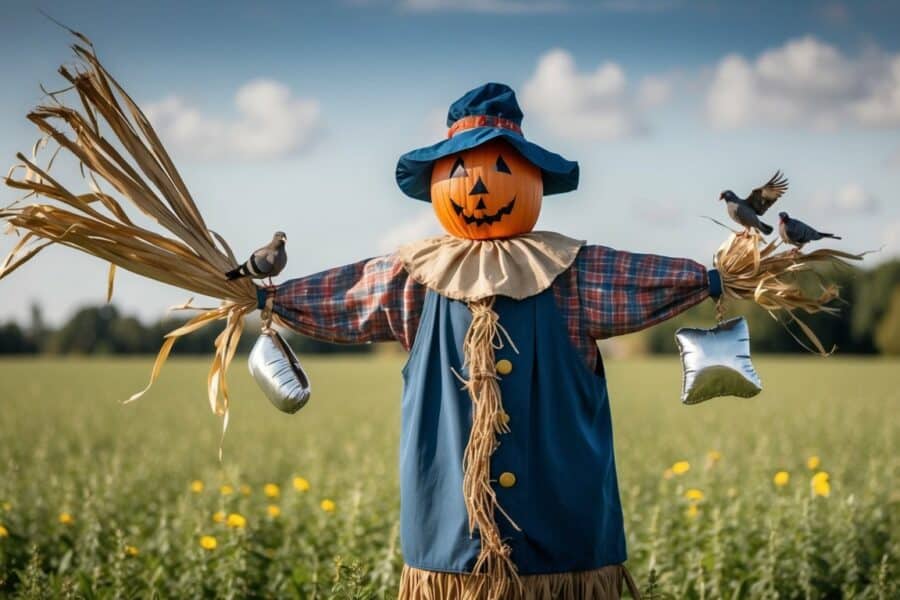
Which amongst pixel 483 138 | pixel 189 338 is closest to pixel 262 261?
pixel 483 138

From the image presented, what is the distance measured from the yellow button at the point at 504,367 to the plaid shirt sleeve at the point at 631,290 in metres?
0.34

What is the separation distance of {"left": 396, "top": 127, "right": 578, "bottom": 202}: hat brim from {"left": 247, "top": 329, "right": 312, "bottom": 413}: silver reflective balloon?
0.78 metres

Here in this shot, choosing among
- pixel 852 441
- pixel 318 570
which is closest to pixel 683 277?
pixel 318 570

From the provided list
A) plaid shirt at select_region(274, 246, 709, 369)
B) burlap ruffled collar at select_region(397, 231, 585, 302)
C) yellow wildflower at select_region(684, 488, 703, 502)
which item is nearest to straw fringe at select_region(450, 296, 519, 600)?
burlap ruffled collar at select_region(397, 231, 585, 302)

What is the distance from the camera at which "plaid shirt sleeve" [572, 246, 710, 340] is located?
353 centimetres

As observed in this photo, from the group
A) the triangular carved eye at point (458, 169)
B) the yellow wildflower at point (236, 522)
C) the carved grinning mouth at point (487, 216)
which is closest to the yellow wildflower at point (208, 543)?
the yellow wildflower at point (236, 522)

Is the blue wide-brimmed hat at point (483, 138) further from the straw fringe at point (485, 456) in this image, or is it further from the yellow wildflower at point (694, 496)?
the yellow wildflower at point (694, 496)

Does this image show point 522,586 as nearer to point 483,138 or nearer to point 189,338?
point 483,138

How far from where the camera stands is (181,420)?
45.1 feet

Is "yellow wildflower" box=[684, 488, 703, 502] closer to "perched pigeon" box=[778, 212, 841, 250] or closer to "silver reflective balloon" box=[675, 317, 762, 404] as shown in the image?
"silver reflective balloon" box=[675, 317, 762, 404]

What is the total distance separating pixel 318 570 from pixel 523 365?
6.11 ft

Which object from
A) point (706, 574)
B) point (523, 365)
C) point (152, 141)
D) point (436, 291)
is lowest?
point (706, 574)

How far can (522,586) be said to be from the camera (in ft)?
10.8

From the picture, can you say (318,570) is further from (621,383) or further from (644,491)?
(621,383)
